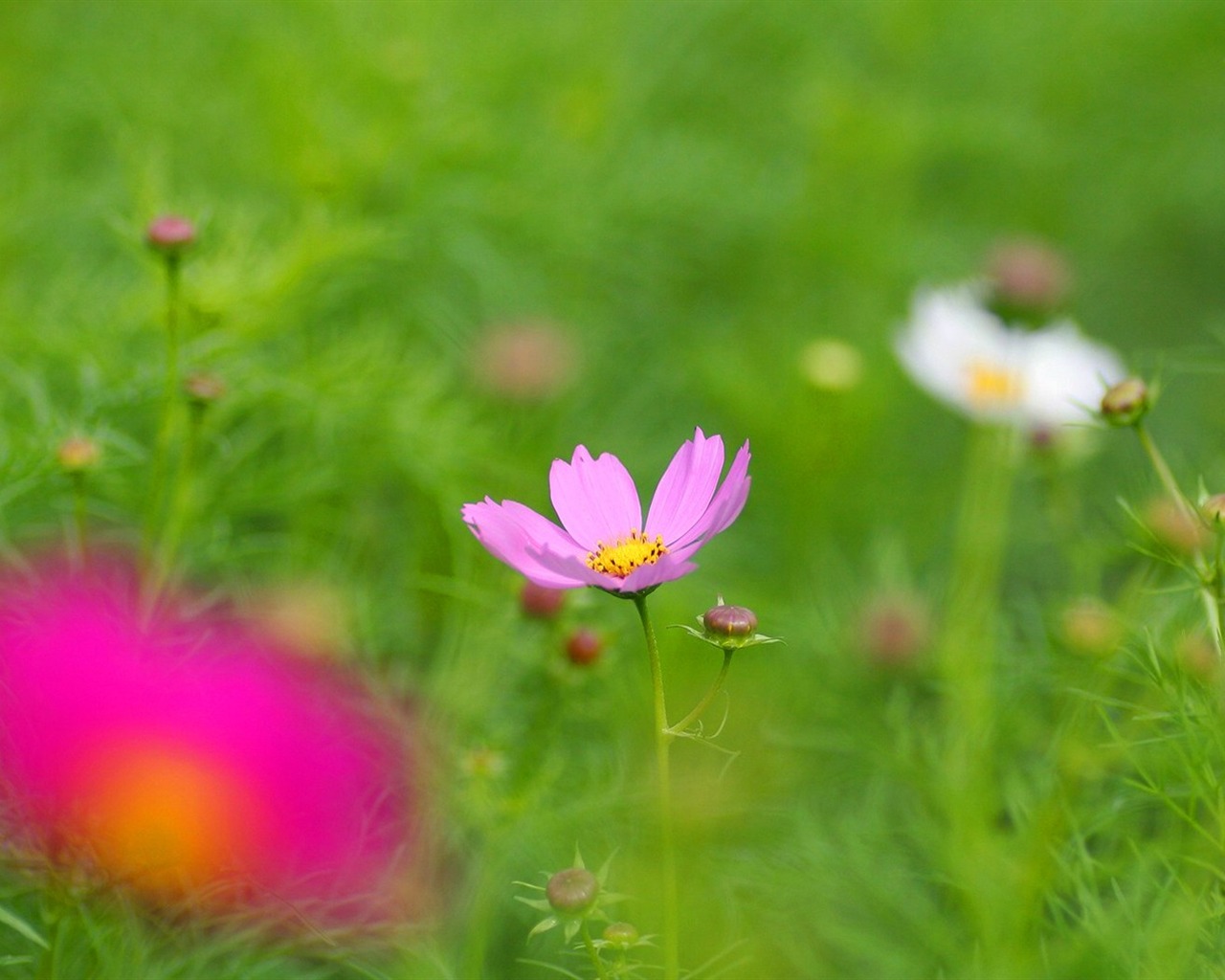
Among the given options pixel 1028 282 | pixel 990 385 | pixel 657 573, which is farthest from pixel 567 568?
pixel 990 385

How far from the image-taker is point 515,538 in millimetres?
426

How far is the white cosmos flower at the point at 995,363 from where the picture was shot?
1023 mm

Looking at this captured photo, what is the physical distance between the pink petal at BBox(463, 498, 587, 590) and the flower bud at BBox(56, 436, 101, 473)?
25 cm

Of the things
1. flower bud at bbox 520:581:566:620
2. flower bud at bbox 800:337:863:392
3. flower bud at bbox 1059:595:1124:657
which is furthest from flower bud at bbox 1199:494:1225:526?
flower bud at bbox 800:337:863:392

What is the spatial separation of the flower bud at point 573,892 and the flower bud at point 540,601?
22 cm

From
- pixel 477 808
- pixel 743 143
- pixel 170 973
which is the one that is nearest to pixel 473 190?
pixel 743 143

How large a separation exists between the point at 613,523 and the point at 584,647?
0.66ft

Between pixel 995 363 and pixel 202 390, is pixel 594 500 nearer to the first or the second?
pixel 202 390

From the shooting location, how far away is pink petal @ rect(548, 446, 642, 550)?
1.55 ft

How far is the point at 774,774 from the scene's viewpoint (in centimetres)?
86

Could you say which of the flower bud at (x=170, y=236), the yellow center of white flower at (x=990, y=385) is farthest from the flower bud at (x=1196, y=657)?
the flower bud at (x=170, y=236)

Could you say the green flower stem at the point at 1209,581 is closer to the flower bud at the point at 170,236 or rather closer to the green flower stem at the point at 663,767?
the green flower stem at the point at 663,767

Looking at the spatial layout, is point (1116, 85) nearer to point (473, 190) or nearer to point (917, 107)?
point (917, 107)

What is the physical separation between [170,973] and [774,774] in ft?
1.41
